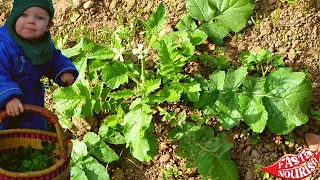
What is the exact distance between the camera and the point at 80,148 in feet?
11.3

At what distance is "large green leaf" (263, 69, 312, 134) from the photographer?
3.46 m

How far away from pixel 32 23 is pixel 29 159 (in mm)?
655

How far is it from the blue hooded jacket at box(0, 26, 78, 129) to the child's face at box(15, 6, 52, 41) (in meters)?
0.09

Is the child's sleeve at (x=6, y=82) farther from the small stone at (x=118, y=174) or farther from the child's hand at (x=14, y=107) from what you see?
the small stone at (x=118, y=174)

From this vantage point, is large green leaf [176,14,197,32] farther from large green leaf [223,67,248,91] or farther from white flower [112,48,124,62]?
white flower [112,48,124,62]

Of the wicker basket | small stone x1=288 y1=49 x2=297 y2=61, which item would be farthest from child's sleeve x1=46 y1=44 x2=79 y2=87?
small stone x1=288 y1=49 x2=297 y2=61

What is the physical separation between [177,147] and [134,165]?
0.91 ft

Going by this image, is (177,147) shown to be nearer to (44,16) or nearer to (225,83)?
(225,83)

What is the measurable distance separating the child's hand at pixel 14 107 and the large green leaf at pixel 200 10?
4.82ft

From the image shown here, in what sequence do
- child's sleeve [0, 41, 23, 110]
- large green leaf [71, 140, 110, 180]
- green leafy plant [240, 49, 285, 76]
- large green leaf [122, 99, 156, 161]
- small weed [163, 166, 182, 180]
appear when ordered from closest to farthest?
child's sleeve [0, 41, 23, 110] < large green leaf [122, 99, 156, 161] < large green leaf [71, 140, 110, 180] < small weed [163, 166, 182, 180] < green leafy plant [240, 49, 285, 76]

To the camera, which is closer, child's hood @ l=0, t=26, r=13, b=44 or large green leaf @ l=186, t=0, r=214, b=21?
child's hood @ l=0, t=26, r=13, b=44

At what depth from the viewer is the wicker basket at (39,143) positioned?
2637mm

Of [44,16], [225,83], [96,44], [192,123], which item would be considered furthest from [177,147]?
[44,16]

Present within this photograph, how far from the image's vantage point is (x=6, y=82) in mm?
2826
